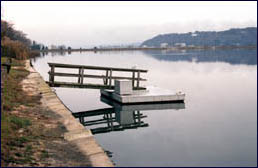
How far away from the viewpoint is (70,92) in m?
29.1

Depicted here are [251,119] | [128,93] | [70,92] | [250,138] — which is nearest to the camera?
[250,138]

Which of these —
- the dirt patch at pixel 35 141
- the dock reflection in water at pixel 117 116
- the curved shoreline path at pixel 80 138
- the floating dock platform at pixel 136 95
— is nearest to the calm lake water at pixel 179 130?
the dock reflection in water at pixel 117 116

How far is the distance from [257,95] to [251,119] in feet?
30.0

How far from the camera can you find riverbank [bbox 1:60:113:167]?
25.7ft

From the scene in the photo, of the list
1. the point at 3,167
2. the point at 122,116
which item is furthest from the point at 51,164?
the point at 122,116

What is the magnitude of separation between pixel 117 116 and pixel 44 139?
9.31 metres

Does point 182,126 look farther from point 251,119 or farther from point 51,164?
point 51,164

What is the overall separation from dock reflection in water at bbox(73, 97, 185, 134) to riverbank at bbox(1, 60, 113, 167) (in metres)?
3.34

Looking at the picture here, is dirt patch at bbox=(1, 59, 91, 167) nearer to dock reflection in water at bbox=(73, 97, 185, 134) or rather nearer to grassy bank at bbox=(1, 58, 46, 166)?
grassy bank at bbox=(1, 58, 46, 166)

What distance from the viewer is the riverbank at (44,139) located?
784cm

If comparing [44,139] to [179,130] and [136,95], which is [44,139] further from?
[136,95]

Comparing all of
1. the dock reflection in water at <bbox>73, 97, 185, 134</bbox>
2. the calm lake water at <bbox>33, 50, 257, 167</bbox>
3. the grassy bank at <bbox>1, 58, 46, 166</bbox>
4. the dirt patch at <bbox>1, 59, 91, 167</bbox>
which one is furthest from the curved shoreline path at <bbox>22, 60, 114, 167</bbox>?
the dock reflection in water at <bbox>73, 97, 185, 134</bbox>

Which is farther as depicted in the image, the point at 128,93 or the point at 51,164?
the point at 128,93

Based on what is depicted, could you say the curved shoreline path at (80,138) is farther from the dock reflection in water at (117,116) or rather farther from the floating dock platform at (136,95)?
the floating dock platform at (136,95)
